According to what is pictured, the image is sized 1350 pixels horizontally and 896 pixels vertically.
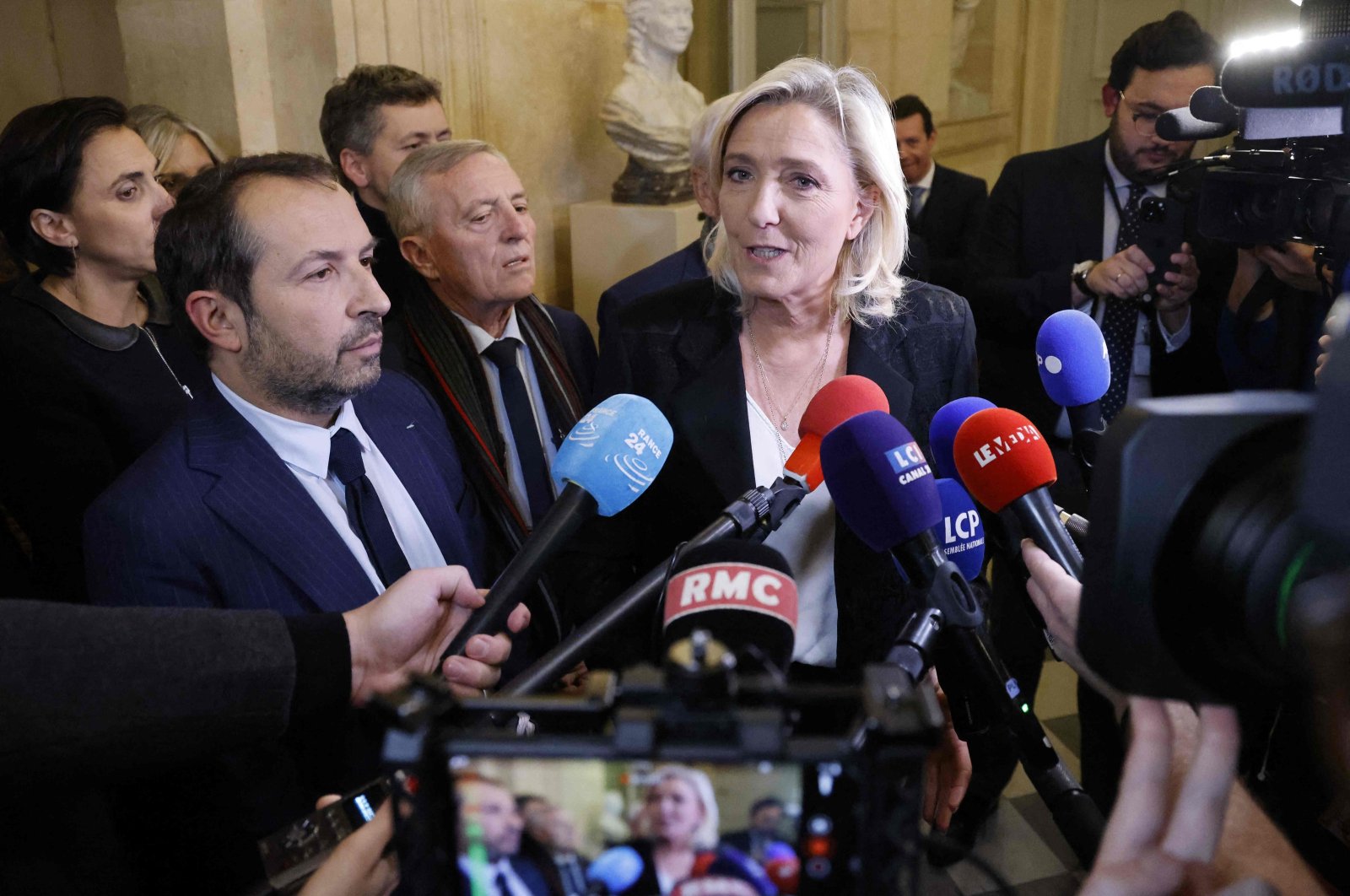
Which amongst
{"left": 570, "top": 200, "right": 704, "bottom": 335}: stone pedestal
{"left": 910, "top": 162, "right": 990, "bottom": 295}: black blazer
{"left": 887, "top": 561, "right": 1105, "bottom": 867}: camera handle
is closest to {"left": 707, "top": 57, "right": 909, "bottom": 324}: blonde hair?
{"left": 887, "top": 561, "right": 1105, "bottom": 867}: camera handle

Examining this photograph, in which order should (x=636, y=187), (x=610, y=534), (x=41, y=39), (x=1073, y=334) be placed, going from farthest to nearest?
1. (x=636, y=187)
2. (x=41, y=39)
3. (x=610, y=534)
4. (x=1073, y=334)

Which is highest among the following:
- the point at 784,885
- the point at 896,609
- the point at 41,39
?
the point at 41,39

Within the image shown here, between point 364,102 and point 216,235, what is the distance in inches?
63.7

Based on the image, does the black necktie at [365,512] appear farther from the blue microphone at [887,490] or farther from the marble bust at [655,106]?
the marble bust at [655,106]

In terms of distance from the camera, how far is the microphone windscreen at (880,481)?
1014 millimetres

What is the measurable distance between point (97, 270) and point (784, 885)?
7.00 ft

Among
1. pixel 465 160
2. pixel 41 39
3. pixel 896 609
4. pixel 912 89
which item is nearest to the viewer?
pixel 896 609

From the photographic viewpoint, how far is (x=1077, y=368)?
48.4 inches

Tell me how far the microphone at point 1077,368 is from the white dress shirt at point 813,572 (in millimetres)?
418

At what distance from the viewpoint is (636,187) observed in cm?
462

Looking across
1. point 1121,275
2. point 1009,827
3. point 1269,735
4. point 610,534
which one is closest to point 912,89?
point 1121,275

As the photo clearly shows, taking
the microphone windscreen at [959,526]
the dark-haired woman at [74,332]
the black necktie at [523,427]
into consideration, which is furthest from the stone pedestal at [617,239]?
the microphone windscreen at [959,526]

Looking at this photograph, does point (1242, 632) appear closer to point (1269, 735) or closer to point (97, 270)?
point (1269, 735)

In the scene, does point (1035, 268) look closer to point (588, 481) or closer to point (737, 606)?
point (588, 481)
